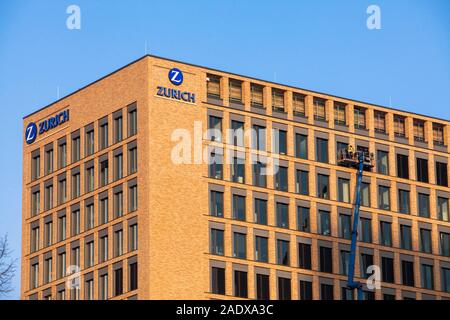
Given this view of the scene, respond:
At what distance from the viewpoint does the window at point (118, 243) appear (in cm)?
12488

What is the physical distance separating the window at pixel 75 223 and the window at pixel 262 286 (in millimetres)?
18850

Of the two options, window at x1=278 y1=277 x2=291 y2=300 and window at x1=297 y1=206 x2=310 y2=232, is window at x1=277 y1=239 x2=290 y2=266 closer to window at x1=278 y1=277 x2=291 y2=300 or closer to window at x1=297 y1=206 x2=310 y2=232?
window at x1=278 y1=277 x2=291 y2=300

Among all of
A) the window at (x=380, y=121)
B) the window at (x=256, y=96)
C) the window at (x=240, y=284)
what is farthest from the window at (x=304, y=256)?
the window at (x=380, y=121)

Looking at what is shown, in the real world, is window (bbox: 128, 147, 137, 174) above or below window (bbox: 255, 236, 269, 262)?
above

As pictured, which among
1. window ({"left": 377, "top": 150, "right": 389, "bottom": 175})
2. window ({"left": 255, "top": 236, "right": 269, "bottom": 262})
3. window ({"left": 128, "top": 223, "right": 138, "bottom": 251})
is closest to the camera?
window ({"left": 128, "top": 223, "right": 138, "bottom": 251})

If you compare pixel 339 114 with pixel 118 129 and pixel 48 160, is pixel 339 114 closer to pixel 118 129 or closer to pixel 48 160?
pixel 118 129

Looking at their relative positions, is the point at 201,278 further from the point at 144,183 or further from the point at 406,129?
the point at 406,129

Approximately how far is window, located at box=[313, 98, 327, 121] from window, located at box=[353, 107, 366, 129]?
13.7 ft

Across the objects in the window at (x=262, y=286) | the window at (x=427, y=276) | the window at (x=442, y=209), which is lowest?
the window at (x=262, y=286)

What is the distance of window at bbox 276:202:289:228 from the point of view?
130250 millimetres

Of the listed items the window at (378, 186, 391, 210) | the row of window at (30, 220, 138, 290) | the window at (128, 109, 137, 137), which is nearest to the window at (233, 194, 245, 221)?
the row of window at (30, 220, 138, 290)

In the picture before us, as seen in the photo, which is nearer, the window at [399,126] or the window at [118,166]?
the window at [118,166]

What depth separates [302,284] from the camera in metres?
130

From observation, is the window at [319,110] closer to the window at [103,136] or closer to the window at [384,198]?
the window at [384,198]
